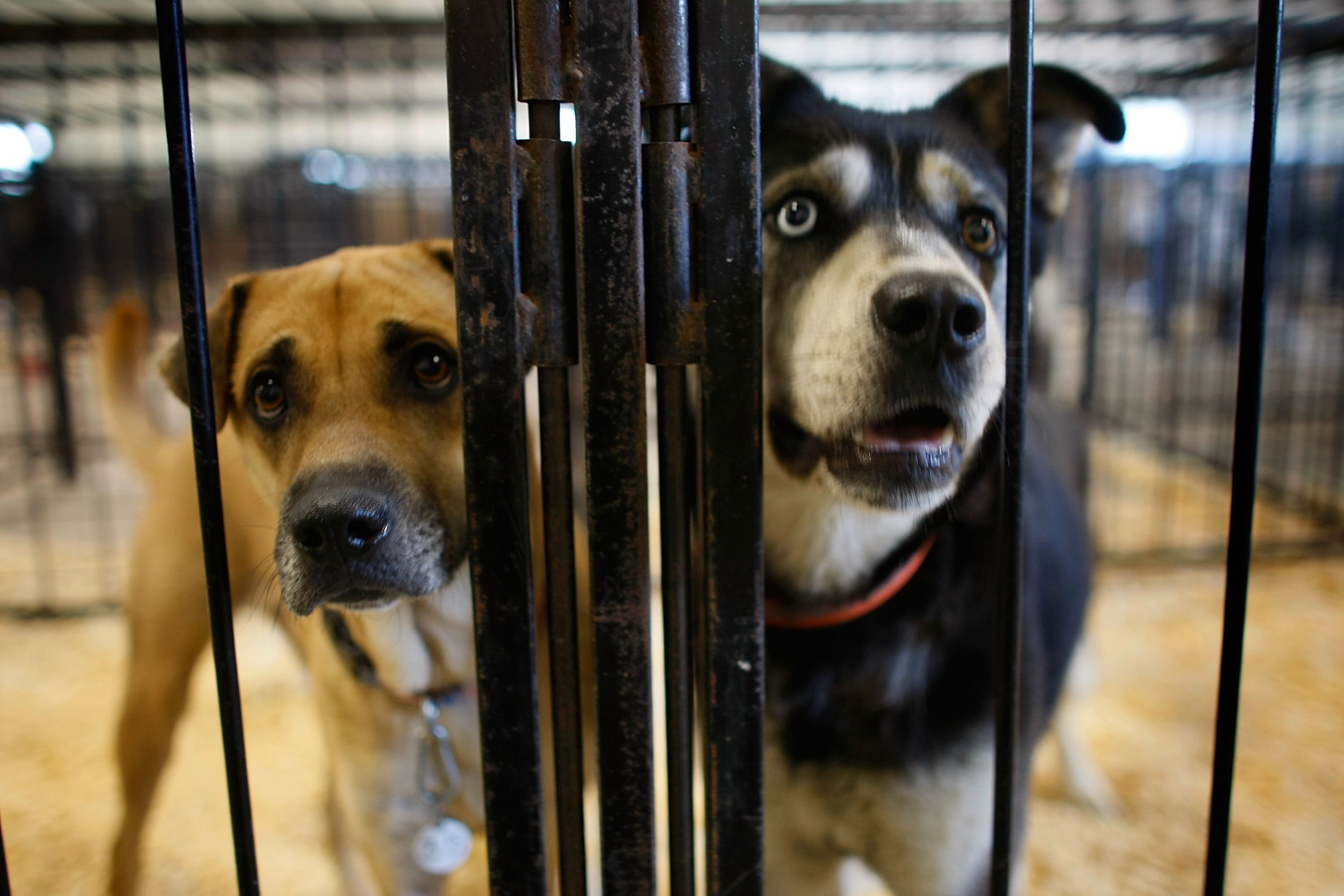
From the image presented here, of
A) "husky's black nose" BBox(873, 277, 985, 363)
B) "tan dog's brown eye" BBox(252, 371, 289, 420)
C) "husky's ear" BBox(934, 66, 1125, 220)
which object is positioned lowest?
"tan dog's brown eye" BBox(252, 371, 289, 420)

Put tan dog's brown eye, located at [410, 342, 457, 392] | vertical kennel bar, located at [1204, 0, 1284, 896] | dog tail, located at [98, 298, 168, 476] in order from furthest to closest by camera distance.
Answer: dog tail, located at [98, 298, 168, 476] < tan dog's brown eye, located at [410, 342, 457, 392] < vertical kennel bar, located at [1204, 0, 1284, 896]

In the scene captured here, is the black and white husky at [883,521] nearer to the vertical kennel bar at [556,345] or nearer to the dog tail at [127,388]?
the vertical kennel bar at [556,345]

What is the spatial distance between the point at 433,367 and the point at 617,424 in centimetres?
56

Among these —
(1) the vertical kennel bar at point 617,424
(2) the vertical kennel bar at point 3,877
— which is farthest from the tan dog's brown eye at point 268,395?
(1) the vertical kennel bar at point 617,424

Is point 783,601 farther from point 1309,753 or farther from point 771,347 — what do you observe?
point 1309,753

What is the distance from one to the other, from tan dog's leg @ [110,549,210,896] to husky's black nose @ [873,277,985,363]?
1.38 metres

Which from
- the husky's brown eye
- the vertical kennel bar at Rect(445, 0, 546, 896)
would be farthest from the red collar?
the vertical kennel bar at Rect(445, 0, 546, 896)

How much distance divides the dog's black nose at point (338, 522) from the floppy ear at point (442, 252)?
41 centimetres

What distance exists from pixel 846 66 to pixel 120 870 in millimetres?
3138

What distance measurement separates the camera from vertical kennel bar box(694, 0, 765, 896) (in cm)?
71

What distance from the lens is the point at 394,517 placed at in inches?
41.3

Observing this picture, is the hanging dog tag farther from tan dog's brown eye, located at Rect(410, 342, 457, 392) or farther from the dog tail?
the dog tail

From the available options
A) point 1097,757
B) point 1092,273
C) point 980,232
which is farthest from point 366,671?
point 1092,273

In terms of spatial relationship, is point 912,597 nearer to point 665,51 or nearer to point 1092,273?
point 665,51
